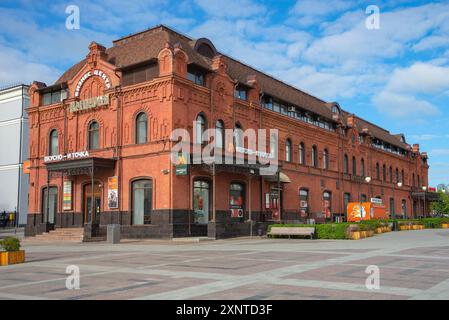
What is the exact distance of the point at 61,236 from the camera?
30.3 m

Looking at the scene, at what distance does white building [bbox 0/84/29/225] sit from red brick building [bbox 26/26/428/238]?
18.3 metres

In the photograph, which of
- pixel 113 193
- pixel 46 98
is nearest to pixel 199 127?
pixel 113 193

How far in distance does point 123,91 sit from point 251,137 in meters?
10.1

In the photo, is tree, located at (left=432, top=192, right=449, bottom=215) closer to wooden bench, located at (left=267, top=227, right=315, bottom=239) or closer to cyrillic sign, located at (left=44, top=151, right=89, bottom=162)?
wooden bench, located at (left=267, top=227, right=315, bottom=239)

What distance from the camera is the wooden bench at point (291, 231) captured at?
2718 cm

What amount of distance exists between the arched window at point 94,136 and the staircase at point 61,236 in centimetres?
584

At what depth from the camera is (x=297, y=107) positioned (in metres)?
42.0

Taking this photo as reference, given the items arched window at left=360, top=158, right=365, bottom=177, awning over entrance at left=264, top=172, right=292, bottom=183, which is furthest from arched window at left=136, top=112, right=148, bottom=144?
arched window at left=360, top=158, right=365, bottom=177

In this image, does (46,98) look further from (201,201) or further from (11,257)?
(11,257)

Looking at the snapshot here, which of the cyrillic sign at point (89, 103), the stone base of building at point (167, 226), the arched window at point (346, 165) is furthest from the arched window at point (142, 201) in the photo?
the arched window at point (346, 165)

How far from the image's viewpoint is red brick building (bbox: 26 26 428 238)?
2869cm

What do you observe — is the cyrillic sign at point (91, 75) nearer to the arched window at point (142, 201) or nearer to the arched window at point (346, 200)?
the arched window at point (142, 201)

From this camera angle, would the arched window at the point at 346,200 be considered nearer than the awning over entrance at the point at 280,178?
No
